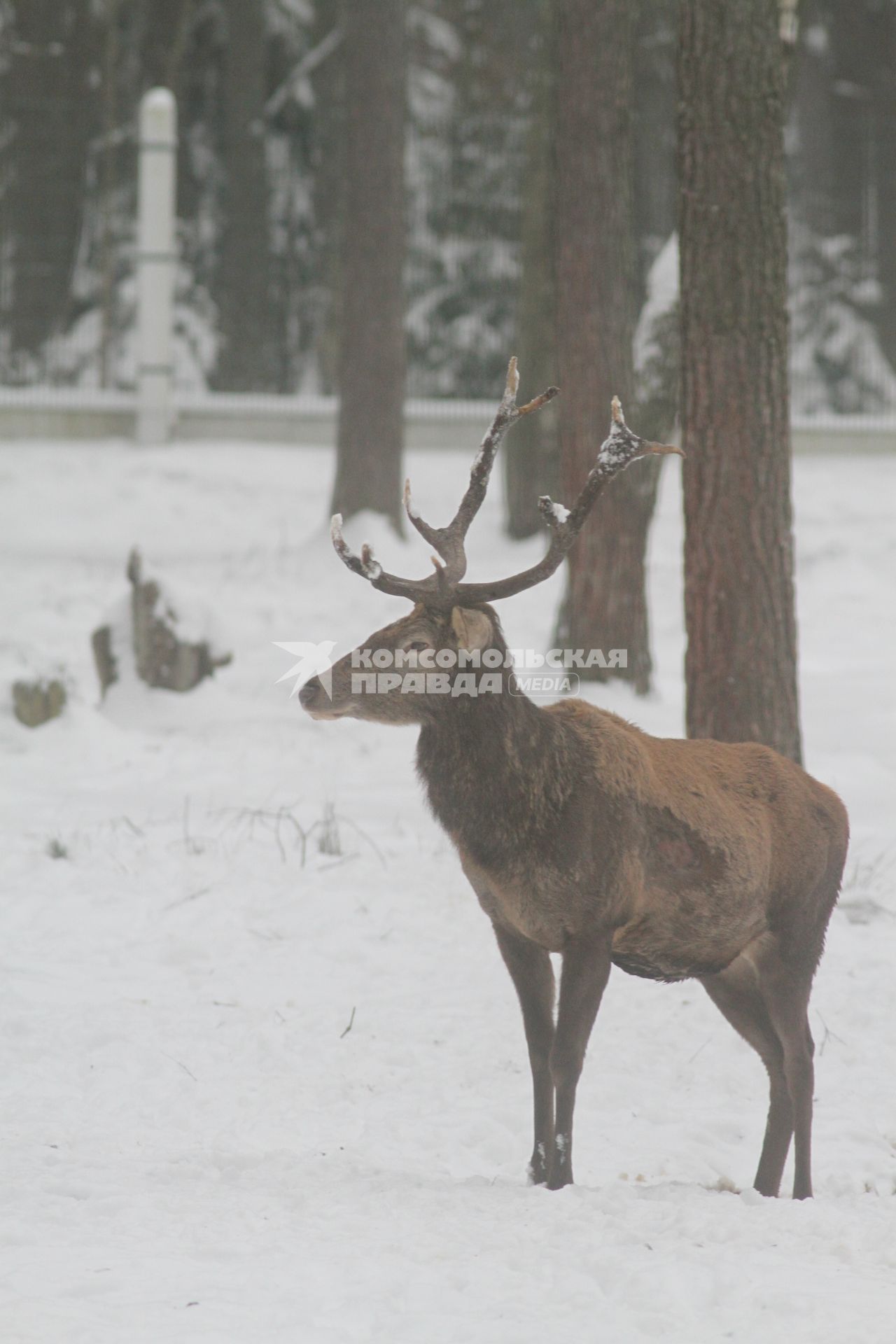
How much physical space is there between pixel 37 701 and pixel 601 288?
4.25 m

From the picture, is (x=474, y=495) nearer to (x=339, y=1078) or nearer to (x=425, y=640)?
(x=425, y=640)

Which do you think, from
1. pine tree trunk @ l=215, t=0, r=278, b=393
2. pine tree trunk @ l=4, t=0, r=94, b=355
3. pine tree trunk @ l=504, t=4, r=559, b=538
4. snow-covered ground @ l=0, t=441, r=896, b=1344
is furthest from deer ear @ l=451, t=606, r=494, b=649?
pine tree trunk @ l=4, t=0, r=94, b=355

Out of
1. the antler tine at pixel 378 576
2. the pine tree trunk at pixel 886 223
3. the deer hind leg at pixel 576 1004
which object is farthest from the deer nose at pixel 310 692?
the pine tree trunk at pixel 886 223

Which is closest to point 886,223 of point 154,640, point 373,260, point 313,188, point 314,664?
point 313,188

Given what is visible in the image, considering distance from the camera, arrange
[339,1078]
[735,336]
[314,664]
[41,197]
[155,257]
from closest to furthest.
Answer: [339,1078] → [735,336] → [314,664] → [155,257] → [41,197]

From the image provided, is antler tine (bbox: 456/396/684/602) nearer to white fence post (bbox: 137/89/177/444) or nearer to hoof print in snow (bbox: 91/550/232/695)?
hoof print in snow (bbox: 91/550/232/695)

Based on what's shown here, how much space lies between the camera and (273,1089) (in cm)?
516

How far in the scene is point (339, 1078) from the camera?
5285 millimetres

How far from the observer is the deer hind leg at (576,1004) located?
4125mm

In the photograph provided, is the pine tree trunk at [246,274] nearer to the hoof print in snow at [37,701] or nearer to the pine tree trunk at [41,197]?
the pine tree trunk at [41,197]

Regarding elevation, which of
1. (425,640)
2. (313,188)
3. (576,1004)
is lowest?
(576,1004)

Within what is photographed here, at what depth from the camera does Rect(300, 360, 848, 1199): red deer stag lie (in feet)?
13.6

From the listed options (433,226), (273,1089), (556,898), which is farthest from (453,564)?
(433,226)

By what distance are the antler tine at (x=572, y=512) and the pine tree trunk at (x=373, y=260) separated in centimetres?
930
